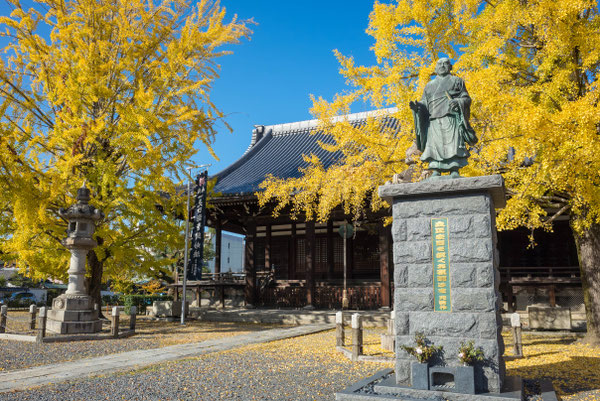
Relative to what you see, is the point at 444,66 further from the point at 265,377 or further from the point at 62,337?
the point at 62,337

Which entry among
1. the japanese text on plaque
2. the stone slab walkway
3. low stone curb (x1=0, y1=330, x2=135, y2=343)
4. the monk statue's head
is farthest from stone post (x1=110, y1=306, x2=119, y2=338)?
the monk statue's head

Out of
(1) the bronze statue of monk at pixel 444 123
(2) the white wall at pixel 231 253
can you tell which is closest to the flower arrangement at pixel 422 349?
(1) the bronze statue of monk at pixel 444 123

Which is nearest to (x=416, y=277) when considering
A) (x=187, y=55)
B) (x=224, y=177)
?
(x=187, y=55)

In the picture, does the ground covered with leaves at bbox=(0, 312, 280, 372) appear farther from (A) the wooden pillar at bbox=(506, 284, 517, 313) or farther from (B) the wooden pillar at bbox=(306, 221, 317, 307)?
(A) the wooden pillar at bbox=(506, 284, 517, 313)

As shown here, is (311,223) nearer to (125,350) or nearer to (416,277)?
(125,350)

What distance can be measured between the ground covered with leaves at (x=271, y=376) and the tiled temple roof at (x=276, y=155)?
861cm

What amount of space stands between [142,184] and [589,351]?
11431 mm

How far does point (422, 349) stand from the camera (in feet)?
16.7

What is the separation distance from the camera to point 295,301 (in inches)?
671

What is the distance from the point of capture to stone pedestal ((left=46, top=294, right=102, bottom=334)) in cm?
1103

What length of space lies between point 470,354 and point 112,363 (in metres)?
5.91

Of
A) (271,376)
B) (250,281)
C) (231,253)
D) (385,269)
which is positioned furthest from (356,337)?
(231,253)

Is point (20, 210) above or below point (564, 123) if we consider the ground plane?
below

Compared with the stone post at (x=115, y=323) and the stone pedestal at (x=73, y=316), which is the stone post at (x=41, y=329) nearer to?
the stone pedestal at (x=73, y=316)
